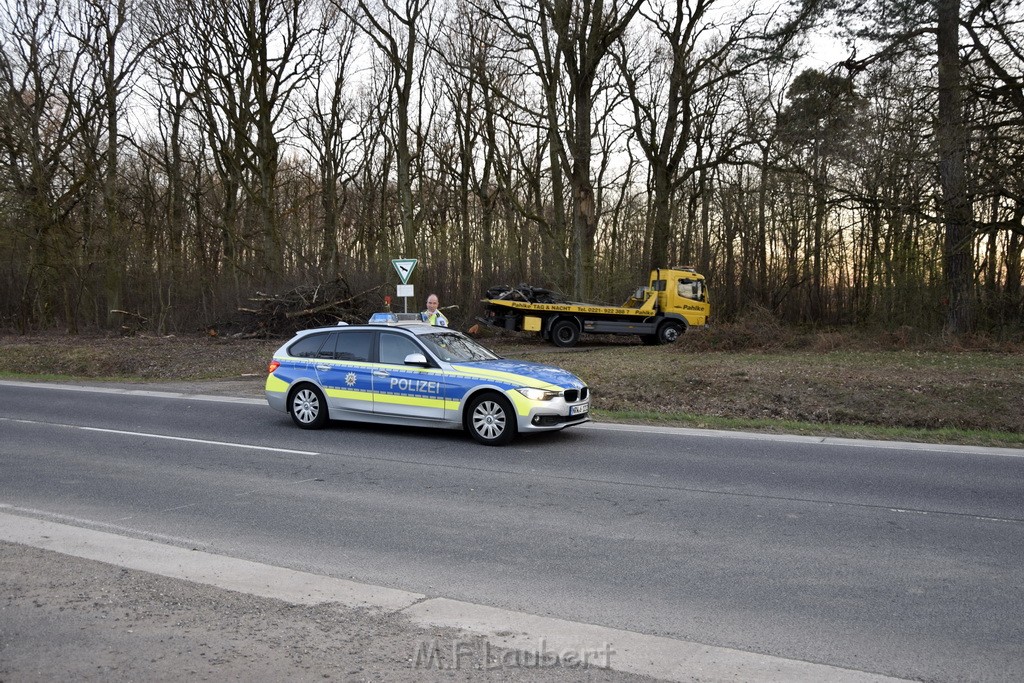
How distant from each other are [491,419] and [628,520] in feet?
13.3

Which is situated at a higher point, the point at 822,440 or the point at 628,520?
the point at 822,440

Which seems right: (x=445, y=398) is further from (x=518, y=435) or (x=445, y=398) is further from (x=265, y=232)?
(x=265, y=232)

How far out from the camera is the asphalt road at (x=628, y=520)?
5070 mm

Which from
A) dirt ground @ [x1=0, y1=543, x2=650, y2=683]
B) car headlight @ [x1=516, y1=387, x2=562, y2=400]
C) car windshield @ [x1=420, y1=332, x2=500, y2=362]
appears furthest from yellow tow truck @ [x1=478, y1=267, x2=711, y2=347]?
dirt ground @ [x1=0, y1=543, x2=650, y2=683]

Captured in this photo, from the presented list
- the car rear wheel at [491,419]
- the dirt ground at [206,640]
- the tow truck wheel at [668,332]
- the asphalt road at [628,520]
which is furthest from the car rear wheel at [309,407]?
the tow truck wheel at [668,332]

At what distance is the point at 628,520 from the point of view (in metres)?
7.41

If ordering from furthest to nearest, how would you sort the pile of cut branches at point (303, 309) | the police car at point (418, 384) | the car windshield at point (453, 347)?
the pile of cut branches at point (303, 309)
the car windshield at point (453, 347)
the police car at point (418, 384)

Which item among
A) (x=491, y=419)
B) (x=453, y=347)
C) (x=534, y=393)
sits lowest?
(x=491, y=419)

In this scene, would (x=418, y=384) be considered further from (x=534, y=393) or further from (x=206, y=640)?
(x=206, y=640)

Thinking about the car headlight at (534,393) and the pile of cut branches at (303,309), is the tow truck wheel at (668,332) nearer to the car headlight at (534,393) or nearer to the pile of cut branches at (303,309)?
the pile of cut branches at (303,309)

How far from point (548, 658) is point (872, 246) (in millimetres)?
31716

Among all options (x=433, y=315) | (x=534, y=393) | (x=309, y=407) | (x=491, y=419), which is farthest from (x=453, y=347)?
(x=433, y=315)

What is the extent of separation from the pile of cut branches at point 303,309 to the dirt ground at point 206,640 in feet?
87.5

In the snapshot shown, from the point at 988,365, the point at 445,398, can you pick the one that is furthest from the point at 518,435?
the point at 988,365
